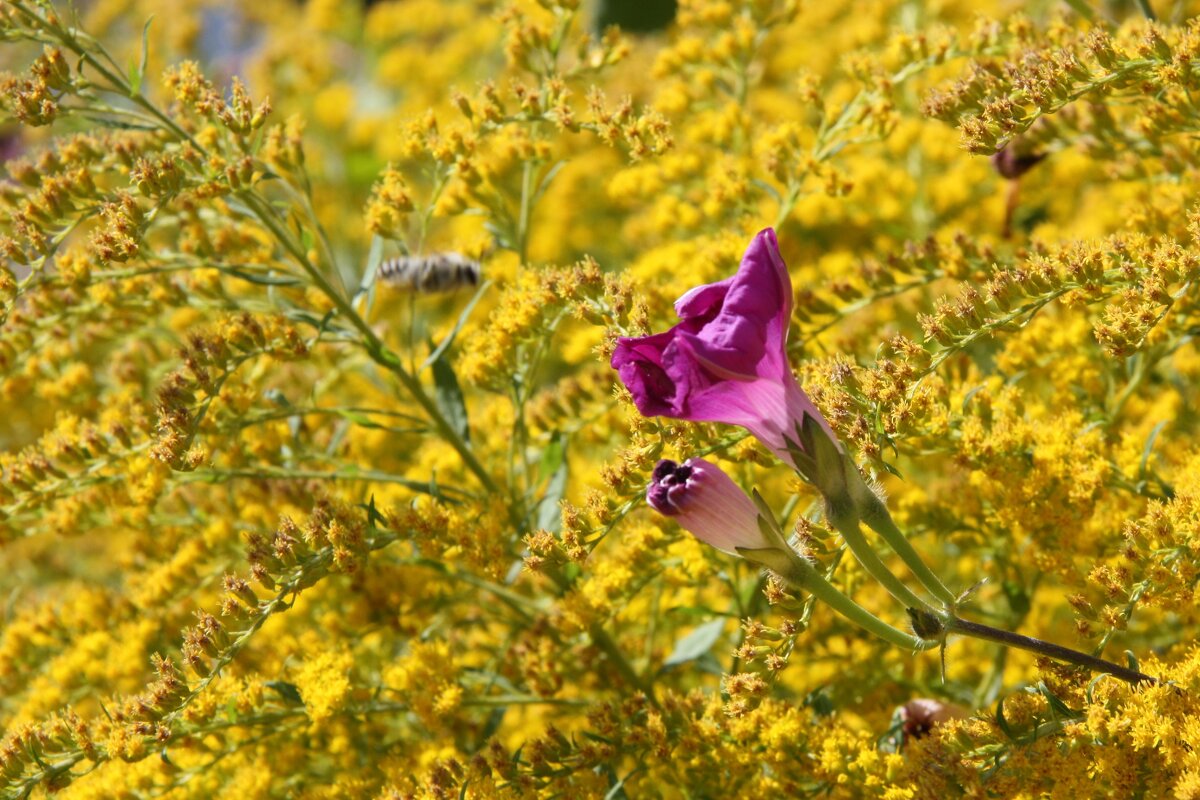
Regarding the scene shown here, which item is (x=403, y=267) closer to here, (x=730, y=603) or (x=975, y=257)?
(x=730, y=603)

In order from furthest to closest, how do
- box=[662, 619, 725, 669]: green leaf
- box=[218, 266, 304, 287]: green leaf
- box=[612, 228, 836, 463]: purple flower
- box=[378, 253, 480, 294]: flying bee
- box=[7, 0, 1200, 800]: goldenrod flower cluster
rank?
box=[378, 253, 480, 294]: flying bee → box=[662, 619, 725, 669]: green leaf → box=[218, 266, 304, 287]: green leaf → box=[7, 0, 1200, 800]: goldenrod flower cluster → box=[612, 228, 836, 463]: purple flower

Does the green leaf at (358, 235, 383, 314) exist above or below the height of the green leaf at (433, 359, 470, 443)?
above

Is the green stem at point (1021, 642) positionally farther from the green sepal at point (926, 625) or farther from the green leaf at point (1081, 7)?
the green leaf at point (1081, 7)

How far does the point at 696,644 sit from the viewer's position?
208 centimetres

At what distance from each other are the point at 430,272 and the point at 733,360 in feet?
4.04

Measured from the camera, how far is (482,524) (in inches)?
77.9

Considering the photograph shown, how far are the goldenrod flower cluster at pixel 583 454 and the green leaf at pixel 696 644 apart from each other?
0.6 inches

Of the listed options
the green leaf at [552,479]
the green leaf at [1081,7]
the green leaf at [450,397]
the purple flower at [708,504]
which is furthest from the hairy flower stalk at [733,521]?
the green leaf at [1081,7]

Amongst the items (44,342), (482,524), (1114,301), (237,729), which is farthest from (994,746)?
(44,342)

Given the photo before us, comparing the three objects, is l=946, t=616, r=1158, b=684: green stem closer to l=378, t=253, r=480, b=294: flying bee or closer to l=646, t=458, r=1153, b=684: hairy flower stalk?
l=646, t=458, r=1153, b=684: hairy flower stalk

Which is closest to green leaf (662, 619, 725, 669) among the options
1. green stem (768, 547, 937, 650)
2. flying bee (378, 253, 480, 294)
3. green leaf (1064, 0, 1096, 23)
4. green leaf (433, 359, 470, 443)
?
green leaf (433, 359, 470, 443)

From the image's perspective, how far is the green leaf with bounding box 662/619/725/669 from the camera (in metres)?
2.06

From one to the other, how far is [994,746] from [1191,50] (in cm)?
99

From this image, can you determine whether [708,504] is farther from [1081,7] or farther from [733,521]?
[1081,7]
